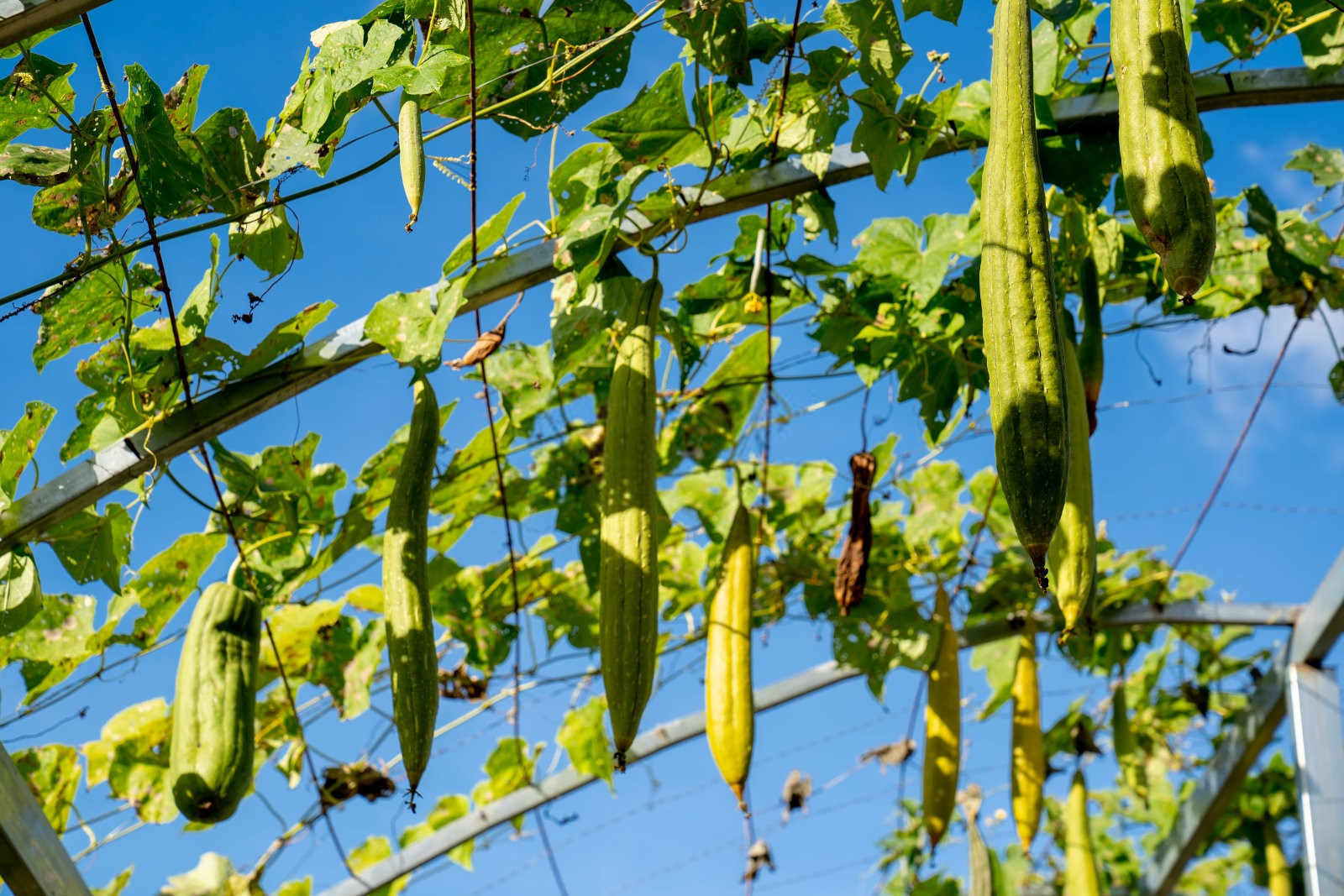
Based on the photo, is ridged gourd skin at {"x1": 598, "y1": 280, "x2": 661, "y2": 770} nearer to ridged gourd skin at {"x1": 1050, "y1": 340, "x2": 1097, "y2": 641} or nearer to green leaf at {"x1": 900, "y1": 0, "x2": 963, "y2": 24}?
ridged gourd skin at {"x1": 1050, "y1": 340, "x2": 1097, "y2": 641}

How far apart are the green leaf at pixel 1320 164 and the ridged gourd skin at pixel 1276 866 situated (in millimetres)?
4224

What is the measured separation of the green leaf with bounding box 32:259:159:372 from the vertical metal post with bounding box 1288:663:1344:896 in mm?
4326

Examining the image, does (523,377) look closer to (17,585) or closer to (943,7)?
(17,585)

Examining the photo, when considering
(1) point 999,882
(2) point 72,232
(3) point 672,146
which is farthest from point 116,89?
(1) point 999,882

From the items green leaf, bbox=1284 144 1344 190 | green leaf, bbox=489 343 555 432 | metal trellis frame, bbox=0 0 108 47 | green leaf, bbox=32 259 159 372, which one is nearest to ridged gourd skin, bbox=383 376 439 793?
green leaf, bbox=32 259 159 372

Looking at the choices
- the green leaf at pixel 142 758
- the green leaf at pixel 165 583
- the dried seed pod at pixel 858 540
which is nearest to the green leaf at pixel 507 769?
the green leaf at pixel 142 758

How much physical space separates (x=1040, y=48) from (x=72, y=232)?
203 cm

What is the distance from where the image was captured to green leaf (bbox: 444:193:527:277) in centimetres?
259

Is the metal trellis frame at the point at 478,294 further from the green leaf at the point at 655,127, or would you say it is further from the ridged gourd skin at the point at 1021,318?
the ridged gourd skin at the point at 1021,318

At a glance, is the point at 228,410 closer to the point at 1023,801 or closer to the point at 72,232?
the point at 72,232

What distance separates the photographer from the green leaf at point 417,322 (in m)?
2.39

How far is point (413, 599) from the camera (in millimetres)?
2143

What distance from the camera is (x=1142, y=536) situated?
4.95 meters

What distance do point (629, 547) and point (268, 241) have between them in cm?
101
